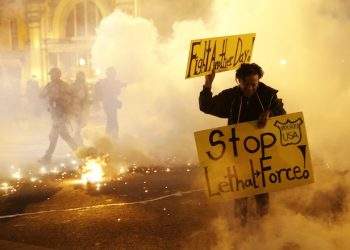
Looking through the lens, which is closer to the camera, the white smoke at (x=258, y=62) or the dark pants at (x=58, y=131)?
the dark pants at (x=58, y=131)

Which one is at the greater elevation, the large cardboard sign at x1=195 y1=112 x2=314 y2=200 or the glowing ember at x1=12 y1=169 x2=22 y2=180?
the glowing ember at x1=12 y1=169 x2=22 y2=180

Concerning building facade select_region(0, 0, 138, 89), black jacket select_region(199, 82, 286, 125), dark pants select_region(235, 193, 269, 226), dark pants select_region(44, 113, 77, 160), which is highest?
building facade select_region(0, 0, 138, 89)

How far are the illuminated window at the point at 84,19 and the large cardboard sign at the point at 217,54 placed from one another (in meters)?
17.1

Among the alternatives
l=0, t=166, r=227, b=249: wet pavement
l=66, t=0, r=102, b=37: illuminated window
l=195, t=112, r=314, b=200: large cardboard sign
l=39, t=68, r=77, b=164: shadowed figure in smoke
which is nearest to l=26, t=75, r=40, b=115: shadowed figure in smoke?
l=66, t=0, r=102, b=37: illuminated window

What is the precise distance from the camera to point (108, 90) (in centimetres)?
1153

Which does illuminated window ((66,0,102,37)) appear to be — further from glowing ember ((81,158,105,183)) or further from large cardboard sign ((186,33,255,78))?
large cardboard sign ((186,33,255,78))

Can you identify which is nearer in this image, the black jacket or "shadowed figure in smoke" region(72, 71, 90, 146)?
the black jacket

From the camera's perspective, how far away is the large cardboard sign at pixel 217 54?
459 cm

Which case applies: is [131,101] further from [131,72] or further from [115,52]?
[115,52]

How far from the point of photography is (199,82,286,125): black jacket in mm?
4273

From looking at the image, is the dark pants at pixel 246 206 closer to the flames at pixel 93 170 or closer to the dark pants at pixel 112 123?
the flames at pixel 93 170

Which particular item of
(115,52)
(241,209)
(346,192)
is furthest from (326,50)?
(241,209)

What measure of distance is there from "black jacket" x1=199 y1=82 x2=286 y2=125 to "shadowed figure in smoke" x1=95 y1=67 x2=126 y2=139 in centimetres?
724

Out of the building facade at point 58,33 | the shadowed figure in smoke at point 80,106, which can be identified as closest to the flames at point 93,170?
the shadowed figure in smoke at point 80,106
